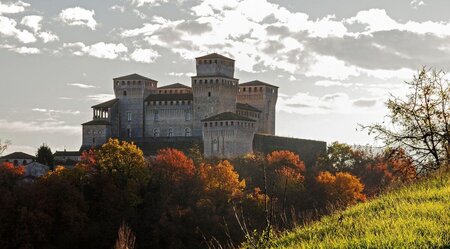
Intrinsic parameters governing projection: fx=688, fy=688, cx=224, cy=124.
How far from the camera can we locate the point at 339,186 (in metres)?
61.8

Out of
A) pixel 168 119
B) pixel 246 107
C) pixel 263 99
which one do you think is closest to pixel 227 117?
pixel 246 107

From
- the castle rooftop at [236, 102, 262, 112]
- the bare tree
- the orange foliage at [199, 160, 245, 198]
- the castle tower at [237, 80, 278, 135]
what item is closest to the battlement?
the castle rooftop at [236, 102, 262, 112]

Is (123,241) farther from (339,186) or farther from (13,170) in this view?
(13,170)

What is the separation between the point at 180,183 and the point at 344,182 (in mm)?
15342

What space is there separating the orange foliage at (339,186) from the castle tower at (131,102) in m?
24.2

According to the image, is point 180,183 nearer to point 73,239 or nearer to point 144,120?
point 73,239

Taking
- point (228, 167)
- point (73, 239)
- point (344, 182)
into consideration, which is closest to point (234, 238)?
point (73, 239)

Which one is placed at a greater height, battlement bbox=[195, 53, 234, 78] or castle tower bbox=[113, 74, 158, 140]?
battlement bbox=[195, 53, 234, 78]

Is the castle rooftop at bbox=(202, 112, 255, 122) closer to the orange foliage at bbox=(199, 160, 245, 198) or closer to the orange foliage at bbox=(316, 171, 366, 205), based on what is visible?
the orange foliage at bbox=(199, 160, 245, 198)

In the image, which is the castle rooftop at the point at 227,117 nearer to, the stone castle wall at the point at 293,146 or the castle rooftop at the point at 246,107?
the stone castle wall at the point at 293,146

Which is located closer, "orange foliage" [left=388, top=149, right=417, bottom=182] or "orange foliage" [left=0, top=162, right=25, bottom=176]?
"orange foliage" [left=388, top=149, right=417, bottom=182]

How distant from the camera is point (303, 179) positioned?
63.0m

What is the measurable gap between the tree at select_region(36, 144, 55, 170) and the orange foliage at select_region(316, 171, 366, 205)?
96.3 feet

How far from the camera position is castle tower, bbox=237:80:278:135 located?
81.1 m
